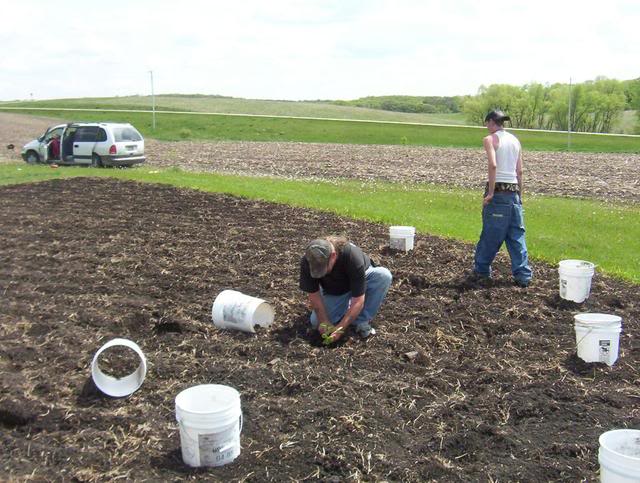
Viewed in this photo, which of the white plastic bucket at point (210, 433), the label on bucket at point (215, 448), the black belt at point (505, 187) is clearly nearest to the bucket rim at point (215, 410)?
the white plastic bucket at point (210, 433)

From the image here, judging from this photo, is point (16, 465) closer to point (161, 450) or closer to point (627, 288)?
point (161, 450)

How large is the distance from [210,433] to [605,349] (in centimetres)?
370

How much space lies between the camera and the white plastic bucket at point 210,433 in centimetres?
428

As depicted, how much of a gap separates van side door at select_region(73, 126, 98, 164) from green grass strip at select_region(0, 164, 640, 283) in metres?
1.69

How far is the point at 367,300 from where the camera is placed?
6.94 metres

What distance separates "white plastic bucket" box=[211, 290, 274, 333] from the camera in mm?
6699

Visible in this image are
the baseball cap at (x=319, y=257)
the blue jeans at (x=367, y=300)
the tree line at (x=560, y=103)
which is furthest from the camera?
the tree line at (x=560, y=103)

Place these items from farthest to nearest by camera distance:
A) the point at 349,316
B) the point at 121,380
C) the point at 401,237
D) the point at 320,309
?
the point at 401,237 → the point at 320,309 → the point at 349,316 → the point at 121,380

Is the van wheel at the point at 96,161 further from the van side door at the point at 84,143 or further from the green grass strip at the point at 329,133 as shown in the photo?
the green grass strip at the point at 329,133

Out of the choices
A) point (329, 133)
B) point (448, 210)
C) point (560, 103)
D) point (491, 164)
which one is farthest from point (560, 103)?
point (491, 164)

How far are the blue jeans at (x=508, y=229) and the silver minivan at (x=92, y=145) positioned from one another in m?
17.8

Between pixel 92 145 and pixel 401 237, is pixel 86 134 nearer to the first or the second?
pixel 92 145

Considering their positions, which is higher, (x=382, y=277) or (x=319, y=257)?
(x=319, y=257)

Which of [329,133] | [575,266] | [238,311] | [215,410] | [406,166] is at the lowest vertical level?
[329,133]
